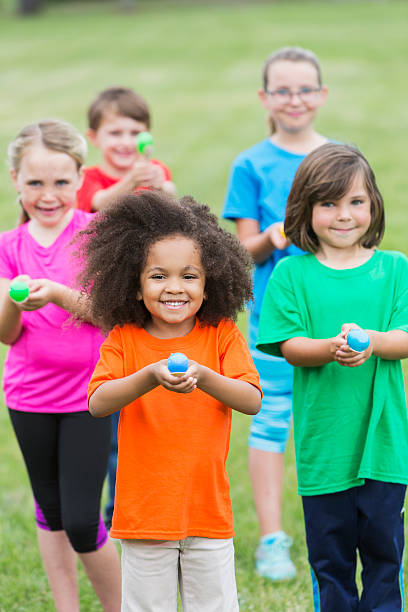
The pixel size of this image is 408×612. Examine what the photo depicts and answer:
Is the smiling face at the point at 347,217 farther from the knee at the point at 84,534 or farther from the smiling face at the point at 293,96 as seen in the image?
the knee at the point at 84,534

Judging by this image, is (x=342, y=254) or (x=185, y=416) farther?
(x=342, y=254)

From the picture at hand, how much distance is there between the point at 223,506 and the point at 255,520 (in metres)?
1.87

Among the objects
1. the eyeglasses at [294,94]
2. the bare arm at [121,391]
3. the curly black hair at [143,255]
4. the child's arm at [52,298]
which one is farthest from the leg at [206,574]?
the eyeglasses at [294,94]

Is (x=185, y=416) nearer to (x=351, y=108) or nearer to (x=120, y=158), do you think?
(x=120, y=158)

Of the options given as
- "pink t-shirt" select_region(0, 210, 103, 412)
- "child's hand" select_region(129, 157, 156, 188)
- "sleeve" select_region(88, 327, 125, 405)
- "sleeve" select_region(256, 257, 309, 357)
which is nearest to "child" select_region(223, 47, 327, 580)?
"child's hand" select_region(129, 157, 156, 188)

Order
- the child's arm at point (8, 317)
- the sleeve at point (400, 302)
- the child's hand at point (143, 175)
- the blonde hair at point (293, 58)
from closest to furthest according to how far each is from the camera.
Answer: the sleeve at point (400, 302)
the child's arm at point (8, 317)
the child's hand at point (143, 175)
the blonde hair at point (293, 58)

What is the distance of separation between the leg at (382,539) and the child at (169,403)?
0.53m

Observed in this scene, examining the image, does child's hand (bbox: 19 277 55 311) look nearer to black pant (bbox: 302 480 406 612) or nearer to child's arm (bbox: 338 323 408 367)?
child's arm (bbox: 338 323 408 367)

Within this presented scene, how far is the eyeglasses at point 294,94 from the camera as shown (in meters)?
3.90

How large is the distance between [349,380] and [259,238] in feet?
3.03

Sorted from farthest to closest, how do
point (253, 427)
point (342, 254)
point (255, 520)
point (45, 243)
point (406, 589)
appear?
point (255, 520) < point (253, 427) < point (406, 589) < point (45, 243) < point (342, 254)

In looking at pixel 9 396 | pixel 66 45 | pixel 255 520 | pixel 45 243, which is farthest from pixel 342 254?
pixel 66 45

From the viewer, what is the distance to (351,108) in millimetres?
15141

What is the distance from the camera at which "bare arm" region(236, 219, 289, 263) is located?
11.3ft
